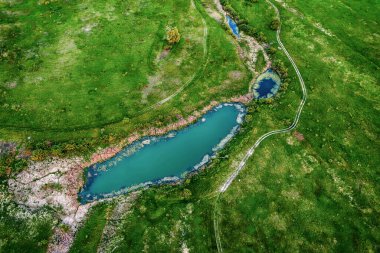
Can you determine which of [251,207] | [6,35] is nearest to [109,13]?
[6,35]

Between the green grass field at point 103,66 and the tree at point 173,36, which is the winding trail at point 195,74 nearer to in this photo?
the green grass field at point 103,66

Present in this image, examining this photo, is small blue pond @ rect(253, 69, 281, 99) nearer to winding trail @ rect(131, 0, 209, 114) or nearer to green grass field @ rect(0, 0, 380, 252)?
green grass field @ rect(0, 0, 380, 252)

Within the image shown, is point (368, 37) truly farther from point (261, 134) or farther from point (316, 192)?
point (316, 192)

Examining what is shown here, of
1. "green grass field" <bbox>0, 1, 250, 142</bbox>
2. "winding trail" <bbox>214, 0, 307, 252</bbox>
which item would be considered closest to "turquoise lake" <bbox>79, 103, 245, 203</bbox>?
"green grass field" <bbox>0, 1, 250, 142</bbox>

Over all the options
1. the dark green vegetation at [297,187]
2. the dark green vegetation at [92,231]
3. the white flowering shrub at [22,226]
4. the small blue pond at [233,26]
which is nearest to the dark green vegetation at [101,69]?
the small blue pond at [233,26]

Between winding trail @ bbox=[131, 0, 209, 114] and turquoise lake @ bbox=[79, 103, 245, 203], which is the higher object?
winding trail @ bbox=[131, 0, 209, 114]

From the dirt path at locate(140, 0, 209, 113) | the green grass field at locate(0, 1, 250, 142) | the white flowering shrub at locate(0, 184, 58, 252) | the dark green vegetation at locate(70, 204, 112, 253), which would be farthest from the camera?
the dirt path at locate(140, 0, 209, 113)
